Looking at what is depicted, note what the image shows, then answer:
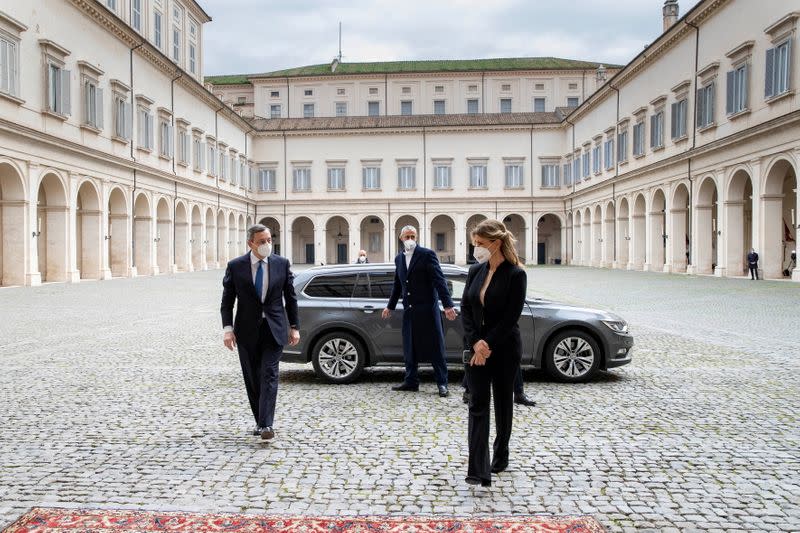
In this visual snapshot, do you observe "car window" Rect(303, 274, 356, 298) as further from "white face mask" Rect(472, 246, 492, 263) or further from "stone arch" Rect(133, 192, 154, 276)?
"stone arch" Rect(133, 192, 154, 276)

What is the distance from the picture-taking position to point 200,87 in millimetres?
45188

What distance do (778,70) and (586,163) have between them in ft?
90.0

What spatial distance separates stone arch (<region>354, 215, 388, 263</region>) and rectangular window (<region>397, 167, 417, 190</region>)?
4.95m

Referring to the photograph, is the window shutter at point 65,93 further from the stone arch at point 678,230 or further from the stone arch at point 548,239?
the stone arch at point 548,239

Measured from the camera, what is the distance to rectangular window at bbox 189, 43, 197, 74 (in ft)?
160

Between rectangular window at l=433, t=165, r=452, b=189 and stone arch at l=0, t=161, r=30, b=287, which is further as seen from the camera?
rectangular window at l=433, t=165, r=452, b=189

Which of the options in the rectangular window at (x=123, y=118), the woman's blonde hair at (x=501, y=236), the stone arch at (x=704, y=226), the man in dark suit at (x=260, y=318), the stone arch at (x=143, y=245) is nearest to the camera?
the woman's blonde hair at (x=501, y=236)

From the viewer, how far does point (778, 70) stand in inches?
1014

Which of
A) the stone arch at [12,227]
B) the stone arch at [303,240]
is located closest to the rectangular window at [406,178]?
the stone arch at [303,240]

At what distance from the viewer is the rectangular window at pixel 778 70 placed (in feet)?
82.6

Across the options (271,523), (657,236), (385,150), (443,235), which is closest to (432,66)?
(385,150)

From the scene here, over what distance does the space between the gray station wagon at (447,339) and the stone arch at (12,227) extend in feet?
69.4

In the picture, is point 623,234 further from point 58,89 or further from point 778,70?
point 58,89

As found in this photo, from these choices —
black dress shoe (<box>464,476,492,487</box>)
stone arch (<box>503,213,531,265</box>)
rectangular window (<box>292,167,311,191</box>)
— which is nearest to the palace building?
stone arch (<box>503,213,531,265</box>)
